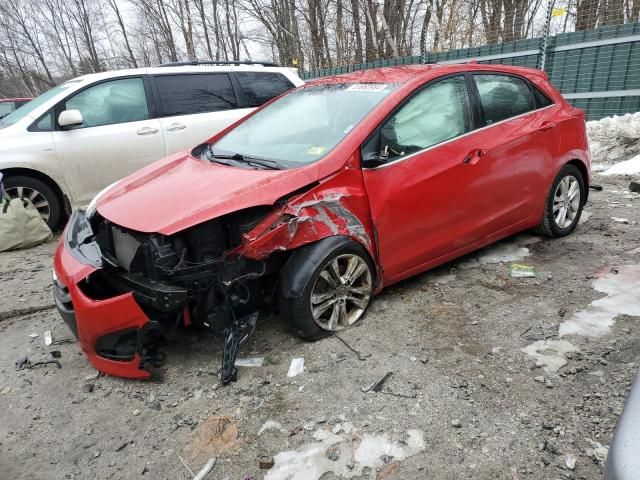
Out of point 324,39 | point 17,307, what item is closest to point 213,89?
point 17,307

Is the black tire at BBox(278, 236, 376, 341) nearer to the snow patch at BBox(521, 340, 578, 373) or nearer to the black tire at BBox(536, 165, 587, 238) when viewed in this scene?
the snow patch at BBox(521, 340, 578, 373)

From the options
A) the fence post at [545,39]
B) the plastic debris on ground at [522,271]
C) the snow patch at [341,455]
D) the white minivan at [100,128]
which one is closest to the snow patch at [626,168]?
the fence post at [545,39]

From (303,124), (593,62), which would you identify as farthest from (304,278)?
(593,62)

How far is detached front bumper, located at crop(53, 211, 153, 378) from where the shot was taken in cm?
248

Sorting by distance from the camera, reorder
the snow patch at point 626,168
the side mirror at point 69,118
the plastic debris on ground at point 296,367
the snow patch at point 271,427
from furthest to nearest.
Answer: the snow patch at point 626,168 → the side mirror at point 69,118 → the plastic debris on ground at point 296,367 → the snow patch at point 271,427

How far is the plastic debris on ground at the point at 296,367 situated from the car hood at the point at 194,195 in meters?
0.95

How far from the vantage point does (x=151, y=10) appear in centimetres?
2616

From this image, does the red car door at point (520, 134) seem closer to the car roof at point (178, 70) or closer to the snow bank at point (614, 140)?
the car roof at point (178, 70)

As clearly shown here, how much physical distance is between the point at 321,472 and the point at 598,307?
7.38ft

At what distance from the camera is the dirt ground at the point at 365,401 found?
6.87 ft

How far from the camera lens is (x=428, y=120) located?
3.29 metres

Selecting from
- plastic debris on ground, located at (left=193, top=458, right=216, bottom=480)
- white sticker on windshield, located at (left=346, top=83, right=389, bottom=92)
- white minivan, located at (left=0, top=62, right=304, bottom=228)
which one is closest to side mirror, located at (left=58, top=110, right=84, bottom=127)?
white minivan, located at (left=0, top=62, right=304, bottom=228)

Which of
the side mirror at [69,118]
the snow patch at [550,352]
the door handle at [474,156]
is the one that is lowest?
the snow patch at [550,352]

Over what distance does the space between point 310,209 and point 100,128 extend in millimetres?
3573
